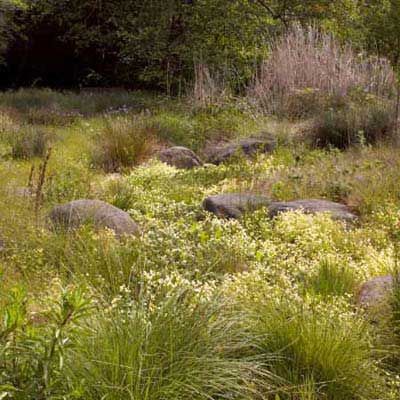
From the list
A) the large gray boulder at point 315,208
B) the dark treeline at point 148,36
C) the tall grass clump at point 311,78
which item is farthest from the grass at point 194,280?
the dark treeline at point 148,36

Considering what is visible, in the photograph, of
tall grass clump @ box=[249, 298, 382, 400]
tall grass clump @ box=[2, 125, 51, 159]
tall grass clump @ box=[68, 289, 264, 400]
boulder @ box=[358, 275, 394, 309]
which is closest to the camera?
tall grass clump @ box=[68, 289, 264, 400]

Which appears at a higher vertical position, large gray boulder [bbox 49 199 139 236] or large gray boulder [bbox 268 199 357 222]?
large gray boulder [bbox 49 199 139 236]

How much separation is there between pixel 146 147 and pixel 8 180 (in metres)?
2.26

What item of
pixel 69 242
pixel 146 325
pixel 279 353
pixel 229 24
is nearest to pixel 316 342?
pixel 279 353

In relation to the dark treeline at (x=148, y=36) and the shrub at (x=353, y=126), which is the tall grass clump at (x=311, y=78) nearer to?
the shrub at (x=353, y=126)

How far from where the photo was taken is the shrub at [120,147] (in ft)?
26.3

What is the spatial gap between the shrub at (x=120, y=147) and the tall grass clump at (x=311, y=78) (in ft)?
9.54

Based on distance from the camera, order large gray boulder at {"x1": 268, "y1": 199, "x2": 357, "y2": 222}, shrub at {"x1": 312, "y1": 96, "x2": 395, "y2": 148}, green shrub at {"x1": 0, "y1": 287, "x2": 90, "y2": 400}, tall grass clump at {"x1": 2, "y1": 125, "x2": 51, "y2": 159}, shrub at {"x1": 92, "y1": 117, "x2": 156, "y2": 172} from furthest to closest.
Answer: shrub at {"x1": 312, "y1": 96, "x2": 395, "y2": 148}
tall grass clump at {"x1": 2, "y1": 125, "x2": 51, "y2": 159}
shrub at {"x1": 92, "y1": 117, "x2": 156, "y2": 172}
large gray boulder at {"x1": 268, "y1": 199, "x2": 357, "y2": 222}
green shrub at {"x1": 0, "y1": 287, "x2": 90, "y2": 400}

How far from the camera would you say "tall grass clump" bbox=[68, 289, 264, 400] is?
233 cm

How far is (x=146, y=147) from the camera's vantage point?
8391mm

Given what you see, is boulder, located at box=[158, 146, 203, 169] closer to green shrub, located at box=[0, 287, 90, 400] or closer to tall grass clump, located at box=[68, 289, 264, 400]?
tall grass clump, located at box=[68, 289, 264, 400]

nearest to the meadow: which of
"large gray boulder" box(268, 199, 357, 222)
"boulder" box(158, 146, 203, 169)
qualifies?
"large gray boulder" box(268, 199, 357, 222)

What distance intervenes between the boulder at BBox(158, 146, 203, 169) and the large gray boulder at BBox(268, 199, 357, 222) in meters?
2.55

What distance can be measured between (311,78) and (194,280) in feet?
25.8
